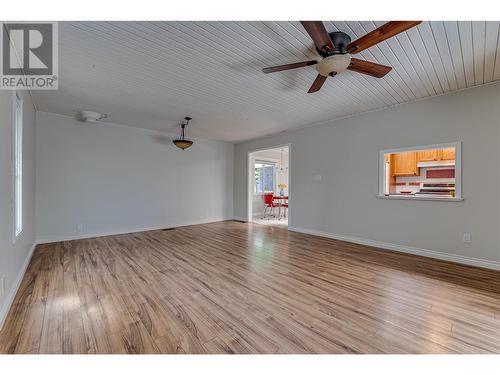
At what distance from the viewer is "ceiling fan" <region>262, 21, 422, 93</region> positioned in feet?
5.66

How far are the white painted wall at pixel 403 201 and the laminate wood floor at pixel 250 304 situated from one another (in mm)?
428

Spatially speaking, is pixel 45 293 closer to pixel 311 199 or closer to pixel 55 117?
pixel 55 117

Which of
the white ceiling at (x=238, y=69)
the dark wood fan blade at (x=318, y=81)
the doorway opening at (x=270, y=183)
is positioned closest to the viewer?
the white ceiling at (x=238, y=69)

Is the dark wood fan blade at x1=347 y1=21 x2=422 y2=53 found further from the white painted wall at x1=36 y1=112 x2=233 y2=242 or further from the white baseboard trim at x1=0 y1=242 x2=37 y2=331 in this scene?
the white painted wall at x1=36 y1=112 x2=233 y2=242

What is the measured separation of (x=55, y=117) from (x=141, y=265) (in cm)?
353

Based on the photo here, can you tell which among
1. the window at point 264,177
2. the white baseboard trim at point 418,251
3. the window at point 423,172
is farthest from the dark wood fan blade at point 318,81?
the window at point 264,177

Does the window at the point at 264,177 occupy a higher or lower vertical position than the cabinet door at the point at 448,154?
lower

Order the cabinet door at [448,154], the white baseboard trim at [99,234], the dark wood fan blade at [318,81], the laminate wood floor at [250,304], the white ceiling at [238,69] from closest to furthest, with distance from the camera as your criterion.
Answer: the laminate wood floor at [250,304], the white ceiling at [238,69], the dark wood fan blade at [318,81], the white baseboard trim at [99,234], the cabinet door at [448,154]

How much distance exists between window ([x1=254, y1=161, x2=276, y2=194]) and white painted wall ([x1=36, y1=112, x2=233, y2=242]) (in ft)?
6.11

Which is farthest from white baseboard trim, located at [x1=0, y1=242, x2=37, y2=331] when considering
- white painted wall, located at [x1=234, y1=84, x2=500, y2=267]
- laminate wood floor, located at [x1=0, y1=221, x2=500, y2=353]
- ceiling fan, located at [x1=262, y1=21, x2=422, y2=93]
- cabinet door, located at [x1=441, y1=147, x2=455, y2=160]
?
cabinet door, located at [x1=441, y1=147, x2=455, y2=160]

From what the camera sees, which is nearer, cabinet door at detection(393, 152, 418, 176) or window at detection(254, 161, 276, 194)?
cabinet door at detection(393, 152, 418, 176)

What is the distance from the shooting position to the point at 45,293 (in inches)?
92.9

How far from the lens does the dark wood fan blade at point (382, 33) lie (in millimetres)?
1687

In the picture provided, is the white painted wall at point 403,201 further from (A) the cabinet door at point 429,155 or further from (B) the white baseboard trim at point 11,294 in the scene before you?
(B) the white baseboard trim at point 11,294
